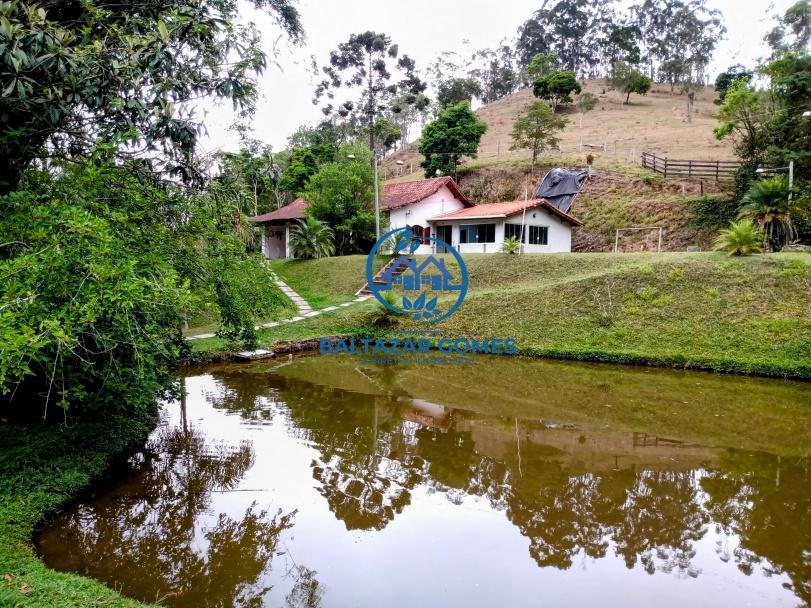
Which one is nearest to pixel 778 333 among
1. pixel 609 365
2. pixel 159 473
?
pixel 609 365

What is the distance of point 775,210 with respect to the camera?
1659 centimetres

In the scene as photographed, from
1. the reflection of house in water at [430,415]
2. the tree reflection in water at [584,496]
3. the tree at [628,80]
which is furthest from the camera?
the tree at [628,80]

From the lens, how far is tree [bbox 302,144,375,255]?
23.9 m

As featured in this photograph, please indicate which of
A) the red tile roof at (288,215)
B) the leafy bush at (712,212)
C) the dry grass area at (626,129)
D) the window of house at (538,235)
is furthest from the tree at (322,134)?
the leafy bush at (712,212)

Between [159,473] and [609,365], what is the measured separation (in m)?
10.3

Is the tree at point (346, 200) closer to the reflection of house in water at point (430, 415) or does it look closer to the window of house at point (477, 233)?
the window of house at point (477, 233)

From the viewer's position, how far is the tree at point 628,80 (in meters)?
50.3

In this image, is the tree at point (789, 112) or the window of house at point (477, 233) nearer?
the tree at point (789, 112)

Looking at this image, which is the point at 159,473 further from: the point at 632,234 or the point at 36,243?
the point at 632,234

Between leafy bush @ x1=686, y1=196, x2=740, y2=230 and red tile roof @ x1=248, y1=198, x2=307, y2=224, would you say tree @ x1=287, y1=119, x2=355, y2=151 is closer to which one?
red tile roof @ x1=248, y1=198, x2=307, y2=224

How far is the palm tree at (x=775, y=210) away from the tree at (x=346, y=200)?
15157 mm

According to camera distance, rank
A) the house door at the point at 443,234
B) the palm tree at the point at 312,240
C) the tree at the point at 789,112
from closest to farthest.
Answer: the tree at the point at 789,112 → the palm tree at the point at 312,240 → the house door at the point at 443,234

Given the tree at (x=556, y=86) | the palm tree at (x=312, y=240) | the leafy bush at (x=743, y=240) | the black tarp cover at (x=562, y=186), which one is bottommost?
the leafy bush at (x=743, y=240)

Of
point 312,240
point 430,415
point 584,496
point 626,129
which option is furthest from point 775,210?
point 626,129
